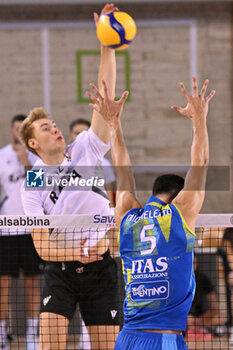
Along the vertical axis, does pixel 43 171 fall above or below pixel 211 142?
below

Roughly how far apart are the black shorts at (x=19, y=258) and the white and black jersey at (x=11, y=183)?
43 cm

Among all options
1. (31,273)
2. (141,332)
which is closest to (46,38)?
(31,273)

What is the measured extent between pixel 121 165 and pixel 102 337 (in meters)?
1.57

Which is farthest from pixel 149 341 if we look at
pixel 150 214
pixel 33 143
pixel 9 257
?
pixel 9 257

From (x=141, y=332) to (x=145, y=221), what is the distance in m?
0.70

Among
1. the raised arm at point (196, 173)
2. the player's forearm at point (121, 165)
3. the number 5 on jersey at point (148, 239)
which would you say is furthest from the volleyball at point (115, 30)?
the number 5 on jersey at point (148, 239)

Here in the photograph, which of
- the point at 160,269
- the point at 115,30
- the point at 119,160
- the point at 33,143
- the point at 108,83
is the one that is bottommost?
the point at 160,269

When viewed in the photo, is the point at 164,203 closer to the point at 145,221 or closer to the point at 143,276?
the point at 145,221

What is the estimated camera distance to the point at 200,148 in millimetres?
3891

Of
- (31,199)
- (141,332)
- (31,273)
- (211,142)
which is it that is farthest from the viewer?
(211,142)

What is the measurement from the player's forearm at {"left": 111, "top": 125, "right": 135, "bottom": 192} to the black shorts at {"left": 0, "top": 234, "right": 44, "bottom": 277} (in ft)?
11.3

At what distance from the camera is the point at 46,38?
467 inches

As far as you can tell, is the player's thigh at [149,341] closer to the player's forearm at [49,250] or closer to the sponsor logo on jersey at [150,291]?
the sponsor logo on jersey at [150,291]

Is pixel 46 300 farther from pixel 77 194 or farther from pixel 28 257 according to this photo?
pixel 28 257
